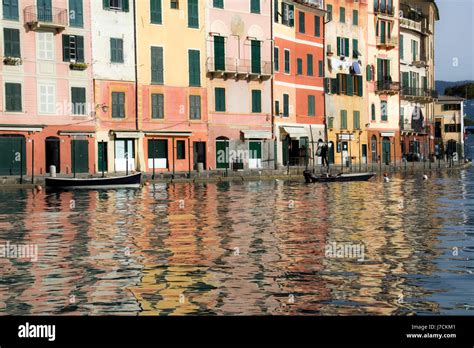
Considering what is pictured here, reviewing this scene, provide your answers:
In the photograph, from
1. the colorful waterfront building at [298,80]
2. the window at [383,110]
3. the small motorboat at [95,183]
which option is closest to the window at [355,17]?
the colorful waterfront building at [298,80]

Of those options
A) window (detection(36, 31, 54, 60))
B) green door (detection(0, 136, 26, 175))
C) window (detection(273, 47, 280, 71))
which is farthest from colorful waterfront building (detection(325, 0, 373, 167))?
green door (detection(0, 136, 26, 175))

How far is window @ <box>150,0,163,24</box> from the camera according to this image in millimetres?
55853

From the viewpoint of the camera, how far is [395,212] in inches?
1132

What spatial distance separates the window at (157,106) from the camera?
55.8 meters

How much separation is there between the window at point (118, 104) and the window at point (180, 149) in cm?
475

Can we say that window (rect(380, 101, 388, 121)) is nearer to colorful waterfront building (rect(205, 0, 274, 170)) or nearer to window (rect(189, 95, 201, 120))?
colorful waterfront building (rect(205, 0, 274, 170))

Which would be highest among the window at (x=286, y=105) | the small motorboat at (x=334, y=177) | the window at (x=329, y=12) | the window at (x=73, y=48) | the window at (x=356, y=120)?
the window at (x=329, y=12)

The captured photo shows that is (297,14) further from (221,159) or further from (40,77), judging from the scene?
(40,77)

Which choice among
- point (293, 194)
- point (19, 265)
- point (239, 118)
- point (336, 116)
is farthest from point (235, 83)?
point (19, 265)

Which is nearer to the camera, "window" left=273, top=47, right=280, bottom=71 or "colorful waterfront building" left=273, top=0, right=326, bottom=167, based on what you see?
"window" left=273, top=47, right=280, bottom=71

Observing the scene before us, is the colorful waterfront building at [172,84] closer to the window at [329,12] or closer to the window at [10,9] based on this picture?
the window at [10,9]

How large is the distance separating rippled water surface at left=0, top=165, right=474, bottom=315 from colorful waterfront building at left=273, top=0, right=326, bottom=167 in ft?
103

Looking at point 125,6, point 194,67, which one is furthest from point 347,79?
point 125,6

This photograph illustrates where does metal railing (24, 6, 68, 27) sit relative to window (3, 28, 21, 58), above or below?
above
